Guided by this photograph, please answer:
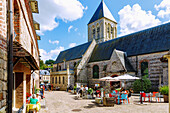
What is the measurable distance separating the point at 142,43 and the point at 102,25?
17757 millimetres

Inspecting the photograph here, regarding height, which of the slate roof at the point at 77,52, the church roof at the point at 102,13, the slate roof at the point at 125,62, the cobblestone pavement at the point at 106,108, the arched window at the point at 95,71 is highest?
the church roof at the point at 102,13

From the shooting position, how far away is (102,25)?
37031 millimetres

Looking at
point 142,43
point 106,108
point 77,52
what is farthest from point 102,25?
point 106,108

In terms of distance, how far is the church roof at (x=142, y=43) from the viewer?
1845 centimetres

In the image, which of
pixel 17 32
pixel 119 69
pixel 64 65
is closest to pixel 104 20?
pixel 64 65

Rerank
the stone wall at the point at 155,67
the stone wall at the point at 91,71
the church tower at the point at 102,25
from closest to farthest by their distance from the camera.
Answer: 1. the stone wall at the point at 155,67
2. the stone wall at the point at 91,71
3. the church tower at the point at 102,25

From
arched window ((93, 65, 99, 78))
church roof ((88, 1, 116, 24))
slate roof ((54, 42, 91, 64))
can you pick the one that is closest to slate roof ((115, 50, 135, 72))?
arched window ((93, 65, 99, 78))

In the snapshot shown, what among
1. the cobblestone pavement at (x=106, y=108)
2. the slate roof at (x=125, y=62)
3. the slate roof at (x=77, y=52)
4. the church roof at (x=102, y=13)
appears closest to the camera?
the cobblestone pavement at (x=106, y=108)

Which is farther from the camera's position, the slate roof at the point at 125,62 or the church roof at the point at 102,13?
the church roof at the point at 102,13

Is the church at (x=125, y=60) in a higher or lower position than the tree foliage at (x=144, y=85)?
higher

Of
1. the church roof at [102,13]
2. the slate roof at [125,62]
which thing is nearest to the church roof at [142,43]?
the slate roof at [125,62]

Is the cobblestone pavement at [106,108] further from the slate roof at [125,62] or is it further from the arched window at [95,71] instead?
the arched window at [95,71]

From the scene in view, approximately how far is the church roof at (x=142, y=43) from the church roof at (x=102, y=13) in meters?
14.0

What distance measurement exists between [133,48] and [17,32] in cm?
1885
